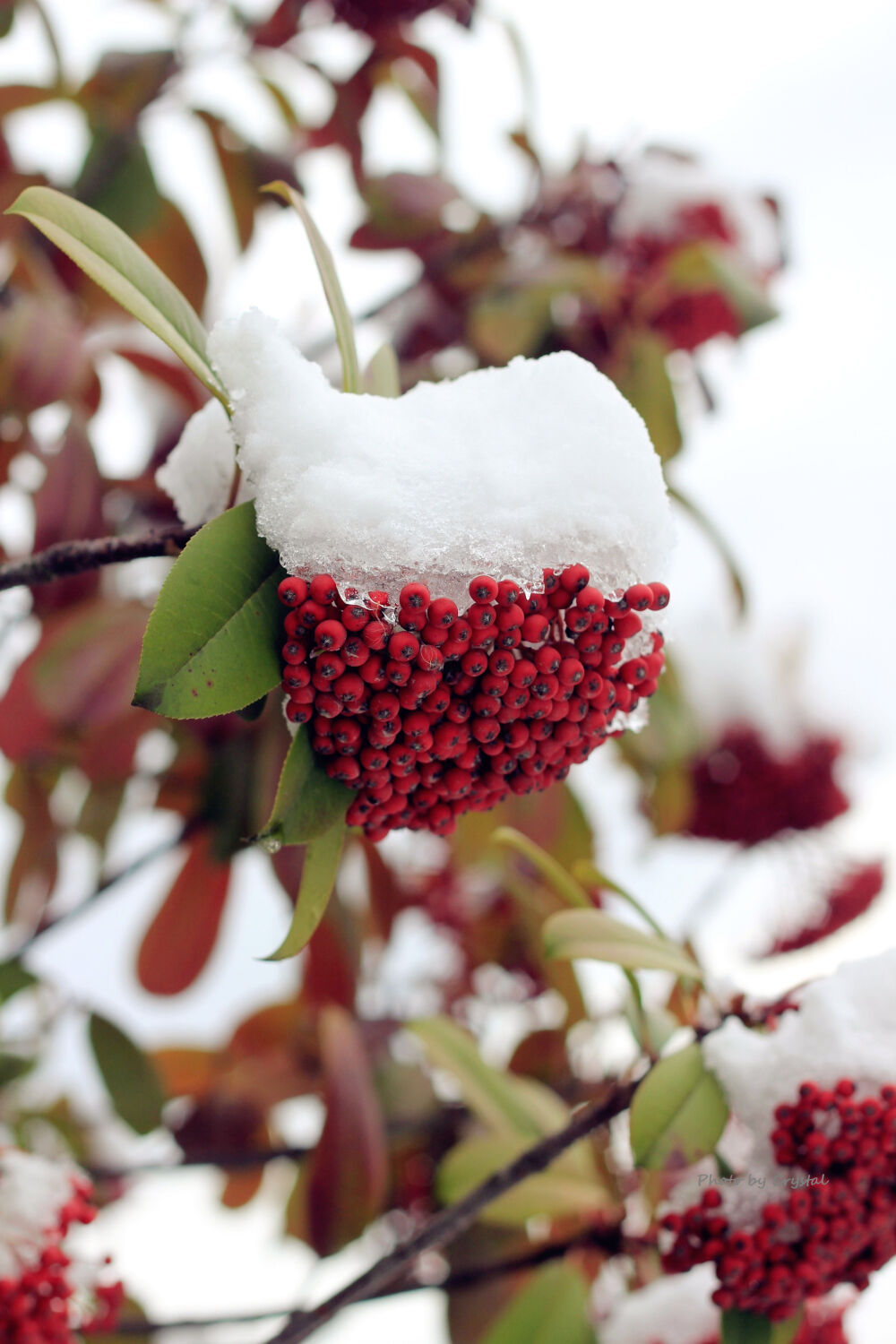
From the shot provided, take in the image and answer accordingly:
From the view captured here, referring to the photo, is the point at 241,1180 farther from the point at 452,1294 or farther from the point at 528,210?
the point at 528,210

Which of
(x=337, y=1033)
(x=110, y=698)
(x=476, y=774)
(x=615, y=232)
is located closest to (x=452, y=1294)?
(x=337, y=1033)

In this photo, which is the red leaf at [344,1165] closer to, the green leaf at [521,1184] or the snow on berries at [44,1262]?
the green leaf at [521,1184]

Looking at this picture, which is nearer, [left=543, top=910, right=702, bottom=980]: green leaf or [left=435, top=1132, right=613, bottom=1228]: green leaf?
[left=543, top=910, right=702, bottom=980]: green leaf

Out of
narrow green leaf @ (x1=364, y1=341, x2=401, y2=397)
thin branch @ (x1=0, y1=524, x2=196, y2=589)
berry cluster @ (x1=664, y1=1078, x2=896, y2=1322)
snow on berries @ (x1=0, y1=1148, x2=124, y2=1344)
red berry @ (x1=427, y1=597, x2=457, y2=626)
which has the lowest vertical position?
snow on berries @ (x1=0, y1=1148, x2=124, y2=1344)

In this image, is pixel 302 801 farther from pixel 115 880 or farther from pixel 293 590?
pixel 115 880

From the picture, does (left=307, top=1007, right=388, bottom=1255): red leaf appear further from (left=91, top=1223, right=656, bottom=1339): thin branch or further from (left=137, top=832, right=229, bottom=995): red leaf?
(left=137, top=832, right=229, bottom=995): red leaf

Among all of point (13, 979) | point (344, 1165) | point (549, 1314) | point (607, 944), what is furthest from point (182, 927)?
point (607, 944)

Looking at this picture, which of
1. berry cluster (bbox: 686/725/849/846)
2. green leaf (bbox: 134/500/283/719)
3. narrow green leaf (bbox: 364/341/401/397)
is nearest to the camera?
green leaf (bbox: 134/500/283/719)

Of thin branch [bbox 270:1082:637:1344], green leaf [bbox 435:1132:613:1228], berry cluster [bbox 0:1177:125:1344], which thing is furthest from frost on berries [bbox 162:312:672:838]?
green leaf [bbox 435:1132:613:1228]
